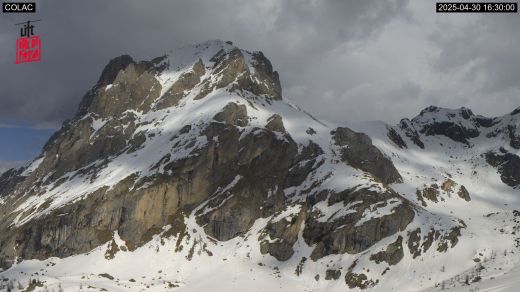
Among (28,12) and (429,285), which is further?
(429,285)

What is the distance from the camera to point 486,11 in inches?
3127

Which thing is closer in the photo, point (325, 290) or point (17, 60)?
point (17, 60)

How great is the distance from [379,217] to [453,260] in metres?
25.2

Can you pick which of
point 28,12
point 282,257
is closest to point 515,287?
point 28,12

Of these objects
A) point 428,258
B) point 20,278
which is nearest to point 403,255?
point 428,258

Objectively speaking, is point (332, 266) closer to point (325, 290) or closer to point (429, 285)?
point (325, 290)

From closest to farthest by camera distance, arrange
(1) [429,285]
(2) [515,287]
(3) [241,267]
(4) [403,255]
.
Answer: (2) [515,287] < (1) [429,285] < (4) [403,255] < (3) [241,267]

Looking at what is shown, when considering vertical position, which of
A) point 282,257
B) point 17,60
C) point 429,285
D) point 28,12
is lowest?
point 429,285

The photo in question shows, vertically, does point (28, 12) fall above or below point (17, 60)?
above

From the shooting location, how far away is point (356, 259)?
186 meters

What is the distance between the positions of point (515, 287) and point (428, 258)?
447 feet

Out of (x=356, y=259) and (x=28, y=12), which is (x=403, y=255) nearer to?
(x=356, y=259)

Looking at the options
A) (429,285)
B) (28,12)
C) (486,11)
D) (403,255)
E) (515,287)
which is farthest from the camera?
(403,255)

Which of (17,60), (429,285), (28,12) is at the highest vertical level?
(28,12)
